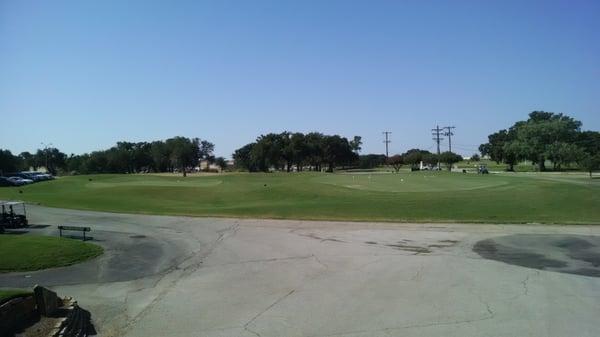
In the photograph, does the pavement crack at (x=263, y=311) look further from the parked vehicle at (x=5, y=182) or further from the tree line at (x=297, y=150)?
the tree line at (x=297, y=150)

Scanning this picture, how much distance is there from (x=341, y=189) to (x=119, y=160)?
11800 centimetres

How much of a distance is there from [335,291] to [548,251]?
9933 millimetres

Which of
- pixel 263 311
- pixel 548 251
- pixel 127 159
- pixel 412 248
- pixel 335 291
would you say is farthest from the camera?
pixel 127 159

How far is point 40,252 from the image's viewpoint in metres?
19.9

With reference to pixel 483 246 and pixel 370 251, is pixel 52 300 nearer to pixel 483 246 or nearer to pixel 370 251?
pixel 370 251

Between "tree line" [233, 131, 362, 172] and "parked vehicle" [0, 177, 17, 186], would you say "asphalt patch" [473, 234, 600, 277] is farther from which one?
"tree line" [233, 131, 362, 172]

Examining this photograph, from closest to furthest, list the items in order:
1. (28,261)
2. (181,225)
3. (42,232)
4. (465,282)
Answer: (465,282) → (28,261) → (42,232) → (181,225)

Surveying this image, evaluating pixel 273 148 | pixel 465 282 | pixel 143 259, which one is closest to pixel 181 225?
pixel 143 259

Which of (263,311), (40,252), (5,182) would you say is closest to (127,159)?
(5,182)

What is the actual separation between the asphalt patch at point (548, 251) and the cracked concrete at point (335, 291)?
619mm

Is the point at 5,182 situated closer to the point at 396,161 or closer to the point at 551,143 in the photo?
the point at 551,143

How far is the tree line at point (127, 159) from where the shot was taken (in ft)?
487

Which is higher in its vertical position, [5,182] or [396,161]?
[396,161]

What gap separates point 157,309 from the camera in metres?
13.1
